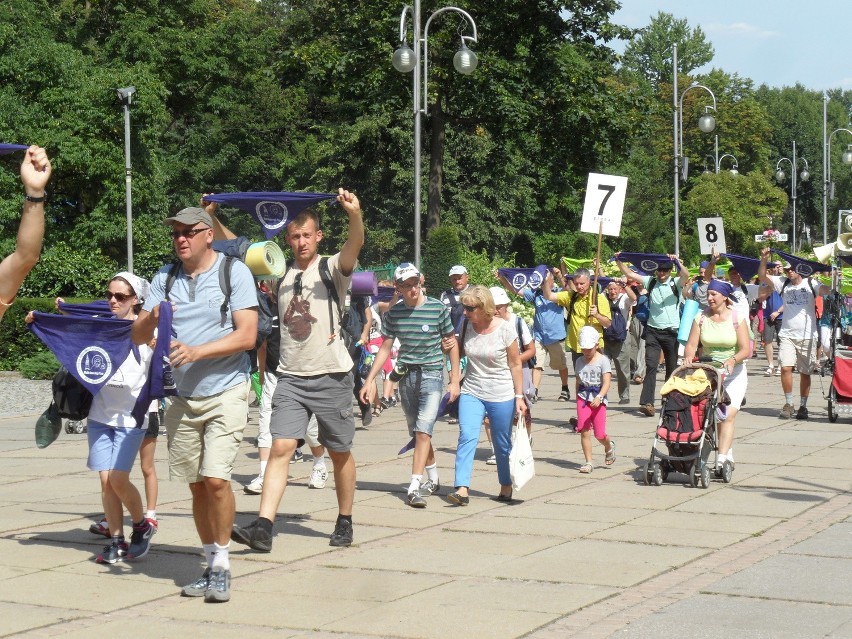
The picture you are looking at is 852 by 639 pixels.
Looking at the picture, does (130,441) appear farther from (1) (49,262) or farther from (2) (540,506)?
(1) (49,262)

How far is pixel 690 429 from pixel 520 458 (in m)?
1.86

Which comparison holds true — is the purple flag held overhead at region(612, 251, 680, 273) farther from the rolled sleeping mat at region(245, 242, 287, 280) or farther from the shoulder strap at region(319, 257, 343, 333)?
the shoulder strap at region(319, 257, 343, 333)

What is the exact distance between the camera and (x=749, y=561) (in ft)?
25.9

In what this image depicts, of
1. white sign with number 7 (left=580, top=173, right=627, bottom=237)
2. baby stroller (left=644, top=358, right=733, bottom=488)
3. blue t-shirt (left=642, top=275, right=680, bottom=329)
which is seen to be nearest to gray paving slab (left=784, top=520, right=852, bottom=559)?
baby stroller (left=644, top=358, right=733, bottom=488)

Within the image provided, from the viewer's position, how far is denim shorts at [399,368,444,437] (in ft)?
33.1

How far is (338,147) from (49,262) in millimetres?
19438

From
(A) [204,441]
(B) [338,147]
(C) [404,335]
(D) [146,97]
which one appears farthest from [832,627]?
(B) [338,147]

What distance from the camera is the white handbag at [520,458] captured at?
998 centimetres

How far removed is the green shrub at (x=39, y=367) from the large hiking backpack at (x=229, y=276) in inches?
526

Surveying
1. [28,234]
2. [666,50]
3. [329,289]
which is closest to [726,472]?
[329,289]

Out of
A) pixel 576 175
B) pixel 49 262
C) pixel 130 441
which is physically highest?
pixel 576 175

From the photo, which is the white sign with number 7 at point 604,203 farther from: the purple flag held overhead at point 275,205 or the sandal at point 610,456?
A: the purple flag held overhead at point 275,205

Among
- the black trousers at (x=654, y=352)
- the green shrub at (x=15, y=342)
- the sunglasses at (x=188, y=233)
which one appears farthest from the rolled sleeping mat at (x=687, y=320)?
the green shrub at (x=15, y=342)

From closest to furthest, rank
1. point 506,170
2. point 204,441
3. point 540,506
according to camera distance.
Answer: point 204,441
point 540,506
point 506,170
